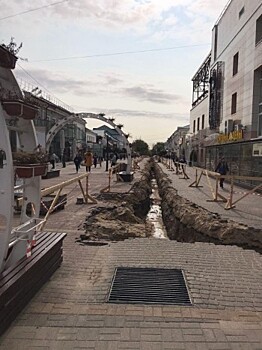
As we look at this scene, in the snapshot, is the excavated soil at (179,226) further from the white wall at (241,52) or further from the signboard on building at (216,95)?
the signboard on building at (216,95)

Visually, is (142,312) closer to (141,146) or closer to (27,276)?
(27,276)

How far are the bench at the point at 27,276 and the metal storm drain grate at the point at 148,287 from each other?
86 cm

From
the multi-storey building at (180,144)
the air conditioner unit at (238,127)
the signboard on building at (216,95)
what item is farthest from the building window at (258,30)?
the multi-storey building at (180,144)

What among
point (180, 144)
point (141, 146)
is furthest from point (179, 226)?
point (141, 146)

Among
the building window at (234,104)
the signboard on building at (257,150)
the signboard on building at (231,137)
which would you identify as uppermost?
the building window at (234,104)

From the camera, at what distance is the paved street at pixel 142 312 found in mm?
3195

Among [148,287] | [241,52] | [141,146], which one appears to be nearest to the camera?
[148,287]

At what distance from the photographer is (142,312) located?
3.80 metres

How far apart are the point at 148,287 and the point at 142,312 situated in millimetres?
769

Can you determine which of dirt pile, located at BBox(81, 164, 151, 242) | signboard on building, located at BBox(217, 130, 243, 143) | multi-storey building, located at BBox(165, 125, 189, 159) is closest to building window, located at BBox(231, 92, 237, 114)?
signboard on building, located at BBox(217, 130, 243, 143)

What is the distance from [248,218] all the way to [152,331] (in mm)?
7540

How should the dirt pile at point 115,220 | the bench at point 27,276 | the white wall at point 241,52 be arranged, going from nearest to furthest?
the bench at point 27,276, the dirt pile at point 115,220, the white wall at point 241,52

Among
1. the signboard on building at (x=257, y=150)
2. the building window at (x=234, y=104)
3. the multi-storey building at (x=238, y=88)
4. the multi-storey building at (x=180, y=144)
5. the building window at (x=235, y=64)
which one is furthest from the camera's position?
the multi-storey building at (x=180, y=144)

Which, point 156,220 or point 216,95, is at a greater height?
point 216,95
